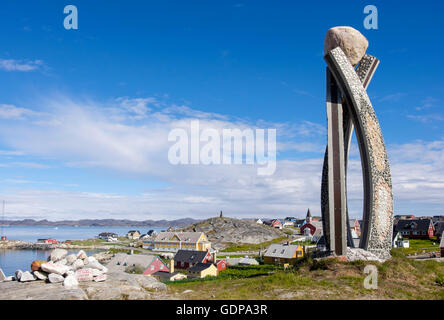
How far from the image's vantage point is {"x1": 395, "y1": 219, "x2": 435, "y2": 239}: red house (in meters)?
65.7

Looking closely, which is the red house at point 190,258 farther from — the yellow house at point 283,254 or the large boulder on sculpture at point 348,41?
the large boulder on sculpture at point 348,41

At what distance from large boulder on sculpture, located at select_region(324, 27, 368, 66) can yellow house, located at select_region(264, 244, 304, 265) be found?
3044 centimetres

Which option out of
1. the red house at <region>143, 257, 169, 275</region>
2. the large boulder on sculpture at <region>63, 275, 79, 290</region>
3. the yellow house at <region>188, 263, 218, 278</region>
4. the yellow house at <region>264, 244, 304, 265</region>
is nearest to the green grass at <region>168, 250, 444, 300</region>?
the large boulder on sculpture at <region>63, 275, 79, 290</region>

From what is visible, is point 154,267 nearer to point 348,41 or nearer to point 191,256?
point 191,256

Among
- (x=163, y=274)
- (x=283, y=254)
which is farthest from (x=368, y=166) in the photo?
(x=283, y=254)

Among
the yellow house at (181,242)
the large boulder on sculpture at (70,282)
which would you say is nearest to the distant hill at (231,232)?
the yellow house at (181,242)

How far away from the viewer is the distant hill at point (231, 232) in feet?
270

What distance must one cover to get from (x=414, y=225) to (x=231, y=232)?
138 ft

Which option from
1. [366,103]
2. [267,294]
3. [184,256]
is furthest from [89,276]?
[184,256]
